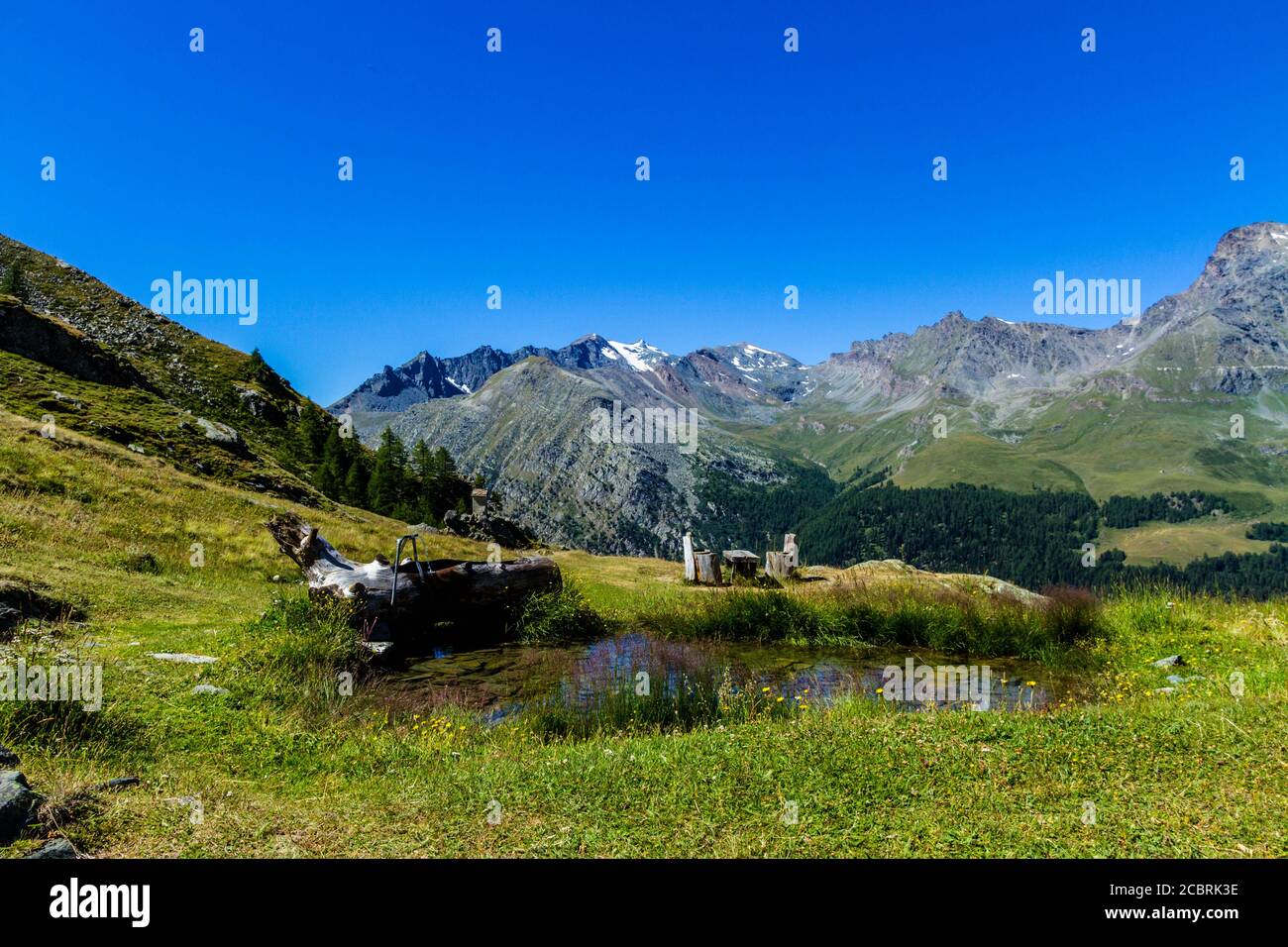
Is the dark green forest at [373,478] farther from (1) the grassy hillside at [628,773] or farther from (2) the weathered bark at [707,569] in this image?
(1) the grassy hillside at [628,773]

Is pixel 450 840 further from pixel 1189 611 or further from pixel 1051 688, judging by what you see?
pixel 1189 611

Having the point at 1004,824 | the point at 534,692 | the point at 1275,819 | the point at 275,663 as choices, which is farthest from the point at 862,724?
the point at 275,663

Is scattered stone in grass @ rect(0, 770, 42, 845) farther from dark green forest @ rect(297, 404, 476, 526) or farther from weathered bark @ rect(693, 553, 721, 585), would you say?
dark green forest @ rect(297, 404, 476, 526)

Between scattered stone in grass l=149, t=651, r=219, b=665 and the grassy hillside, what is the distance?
0.23 metres

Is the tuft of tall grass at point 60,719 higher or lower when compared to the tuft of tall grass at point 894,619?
higher

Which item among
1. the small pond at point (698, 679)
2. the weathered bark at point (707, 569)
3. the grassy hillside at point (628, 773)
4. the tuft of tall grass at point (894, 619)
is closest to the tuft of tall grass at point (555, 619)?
the small pond at point (698, 679)

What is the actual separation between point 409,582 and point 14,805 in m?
13.4

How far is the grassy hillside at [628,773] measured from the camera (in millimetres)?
5941

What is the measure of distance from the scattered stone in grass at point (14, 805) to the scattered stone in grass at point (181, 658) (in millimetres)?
6423

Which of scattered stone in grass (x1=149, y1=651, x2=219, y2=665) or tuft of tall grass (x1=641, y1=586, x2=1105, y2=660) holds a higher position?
scattered stone in grass (x1=149, y1=651, x2=219, y2=665)

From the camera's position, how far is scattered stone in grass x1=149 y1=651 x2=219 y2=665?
1148 centimetres

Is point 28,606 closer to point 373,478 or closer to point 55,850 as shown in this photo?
point 55,850

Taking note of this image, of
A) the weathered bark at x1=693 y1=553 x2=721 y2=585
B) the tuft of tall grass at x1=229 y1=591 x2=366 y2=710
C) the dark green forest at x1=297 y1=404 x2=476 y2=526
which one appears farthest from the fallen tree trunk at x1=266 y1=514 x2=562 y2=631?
the dark green forest at x1=297 y1=404 x2=476 y2=526

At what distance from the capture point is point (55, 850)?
4.92 meters
